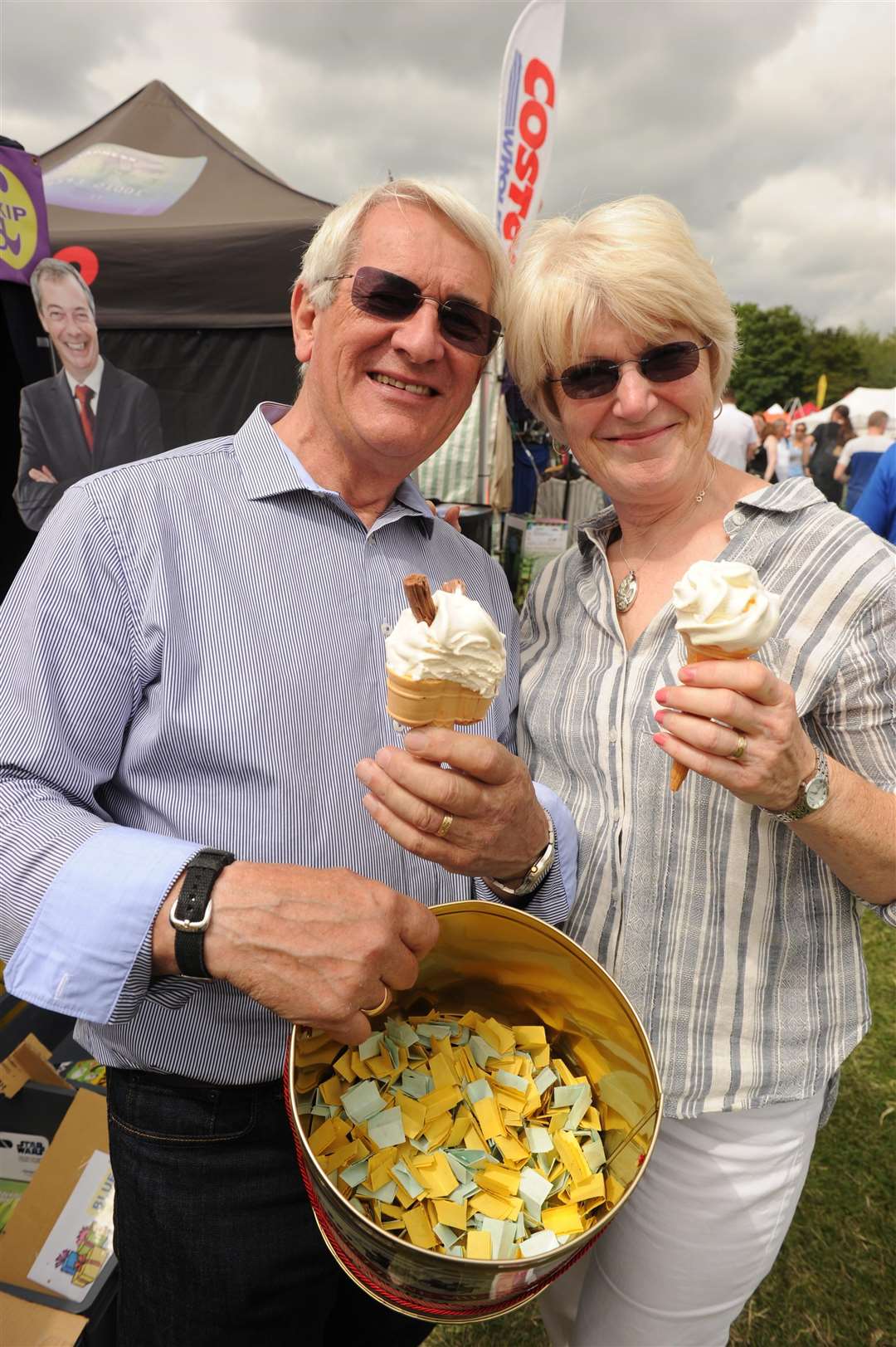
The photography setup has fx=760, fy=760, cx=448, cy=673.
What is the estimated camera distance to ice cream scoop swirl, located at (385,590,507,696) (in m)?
1.27

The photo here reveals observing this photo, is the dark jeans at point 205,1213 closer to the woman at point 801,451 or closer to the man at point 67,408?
the man at point 67,408

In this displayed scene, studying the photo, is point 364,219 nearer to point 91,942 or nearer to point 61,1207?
point 91,942

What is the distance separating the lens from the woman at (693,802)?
1.56m

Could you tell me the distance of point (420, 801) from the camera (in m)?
1.25

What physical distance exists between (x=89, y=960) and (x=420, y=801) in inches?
22.0

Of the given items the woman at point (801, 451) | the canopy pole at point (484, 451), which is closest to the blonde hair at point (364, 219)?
the canopy pole at point (484, 451)

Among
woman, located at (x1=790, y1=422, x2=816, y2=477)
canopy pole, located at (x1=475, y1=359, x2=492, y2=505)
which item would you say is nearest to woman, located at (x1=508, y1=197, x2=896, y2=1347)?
canopy pole, located at (x1=475, y1=359, x2=492, y2=505)

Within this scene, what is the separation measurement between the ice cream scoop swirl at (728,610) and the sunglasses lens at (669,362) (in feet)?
2.17

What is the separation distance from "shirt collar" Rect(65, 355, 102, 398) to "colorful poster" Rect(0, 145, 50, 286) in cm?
60

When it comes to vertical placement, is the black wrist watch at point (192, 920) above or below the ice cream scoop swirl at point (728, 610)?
below

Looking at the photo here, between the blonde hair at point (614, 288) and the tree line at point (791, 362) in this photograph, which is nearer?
the blonde hair at point (614, 288)

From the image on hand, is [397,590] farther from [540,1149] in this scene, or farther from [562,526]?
[562,526]

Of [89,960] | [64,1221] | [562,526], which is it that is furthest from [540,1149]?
[562,526]

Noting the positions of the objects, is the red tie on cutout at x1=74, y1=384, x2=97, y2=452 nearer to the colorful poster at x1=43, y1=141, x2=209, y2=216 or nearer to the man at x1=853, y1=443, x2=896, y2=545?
the colorful poster at x1=43, y1=141, x2=209, y2=216
